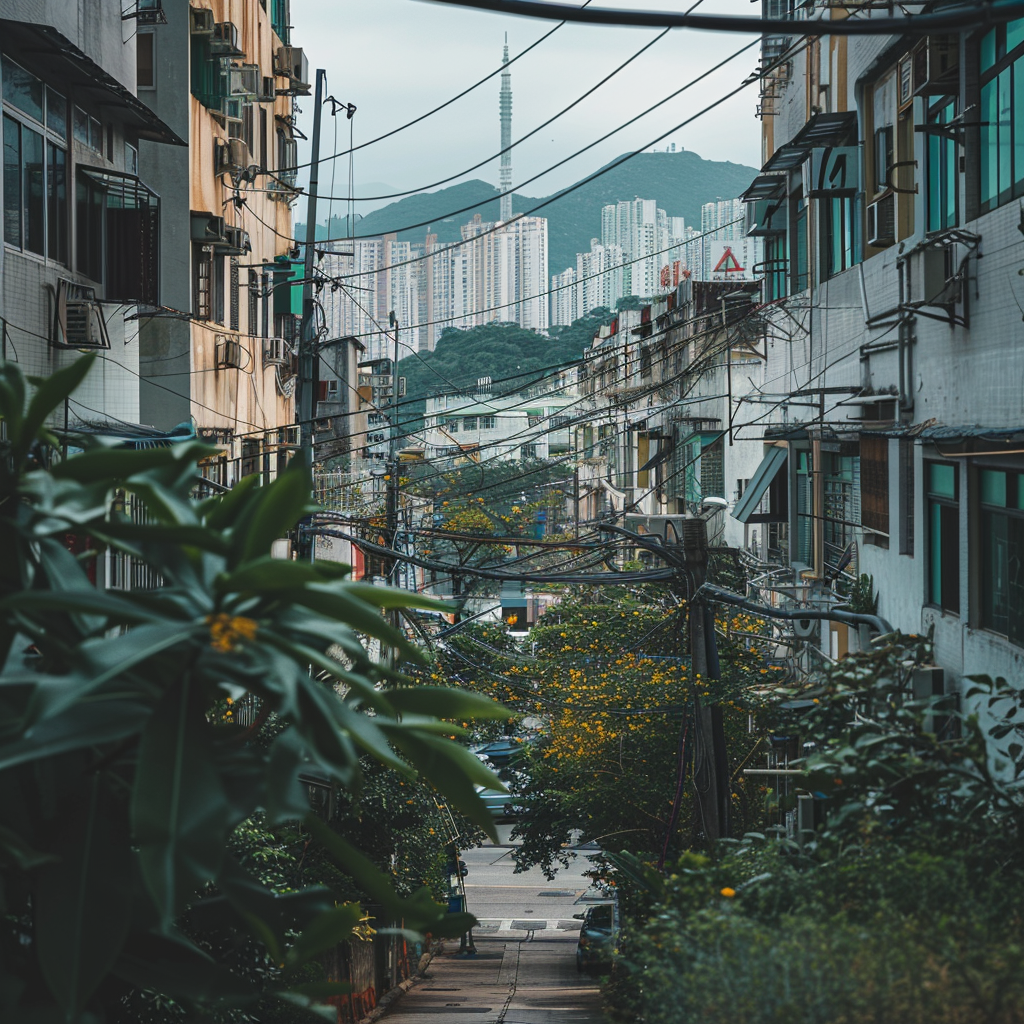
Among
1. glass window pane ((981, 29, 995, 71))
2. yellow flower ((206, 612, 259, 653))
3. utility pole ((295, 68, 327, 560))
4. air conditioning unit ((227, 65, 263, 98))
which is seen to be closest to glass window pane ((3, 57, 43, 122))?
utility pole ((295, 68, 327, 560))

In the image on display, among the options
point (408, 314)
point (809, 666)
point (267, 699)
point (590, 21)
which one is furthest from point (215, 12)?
point (408, 314)

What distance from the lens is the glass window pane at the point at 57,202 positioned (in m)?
11.3

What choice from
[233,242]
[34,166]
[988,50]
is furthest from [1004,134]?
[233,242]

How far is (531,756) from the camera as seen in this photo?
22.4 metres

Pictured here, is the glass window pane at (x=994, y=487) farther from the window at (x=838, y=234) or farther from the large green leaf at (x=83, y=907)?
the large green leaf at (x=83, y=907)

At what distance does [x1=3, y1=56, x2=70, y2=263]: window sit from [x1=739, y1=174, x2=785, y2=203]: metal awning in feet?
34.3

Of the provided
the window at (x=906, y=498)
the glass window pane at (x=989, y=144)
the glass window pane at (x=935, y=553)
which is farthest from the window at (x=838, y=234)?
the glass window pane at (x=989, y=144)

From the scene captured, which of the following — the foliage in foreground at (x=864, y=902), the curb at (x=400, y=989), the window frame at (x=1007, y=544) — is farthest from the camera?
the curb at (x=400, y=989)

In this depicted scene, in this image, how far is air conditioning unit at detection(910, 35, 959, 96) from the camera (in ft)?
30.7

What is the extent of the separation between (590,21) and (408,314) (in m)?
145

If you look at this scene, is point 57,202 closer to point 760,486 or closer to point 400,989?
point 760,486

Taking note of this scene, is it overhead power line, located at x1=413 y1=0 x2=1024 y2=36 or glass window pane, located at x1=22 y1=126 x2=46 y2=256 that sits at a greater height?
glass window pane, located at x1=22 y1=126 x2=46 y2=256

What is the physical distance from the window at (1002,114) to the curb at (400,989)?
1382 cm

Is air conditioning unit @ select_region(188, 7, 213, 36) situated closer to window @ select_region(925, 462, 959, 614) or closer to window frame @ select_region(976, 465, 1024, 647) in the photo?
window @ select_region(925, 462, 959, 614)
